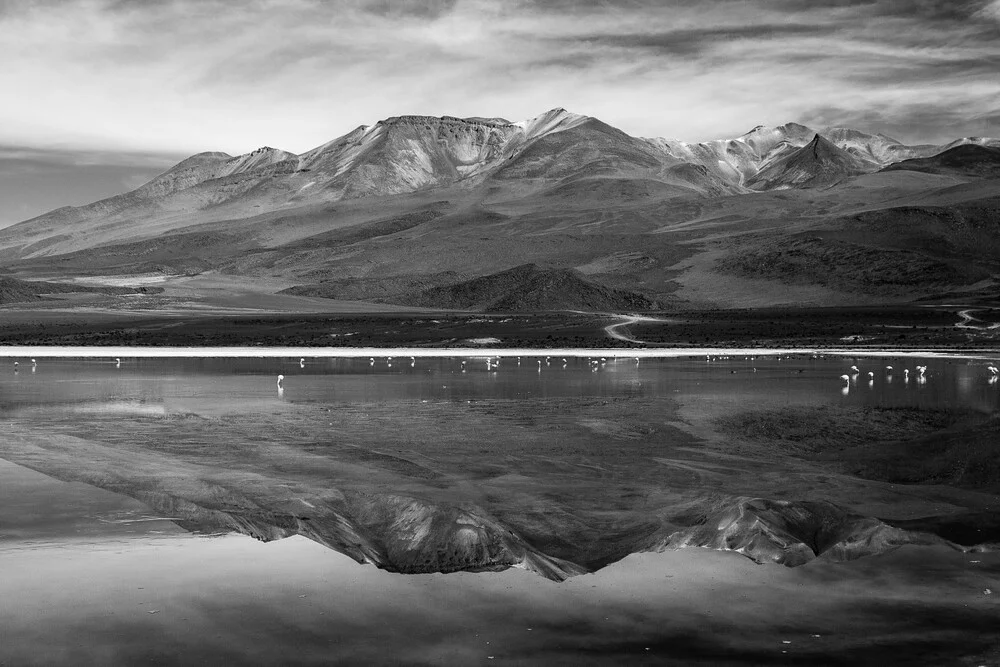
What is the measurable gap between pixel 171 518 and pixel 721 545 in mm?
7189

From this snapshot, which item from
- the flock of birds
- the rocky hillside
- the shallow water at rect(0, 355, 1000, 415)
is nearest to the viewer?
the shallow water at rect(0, 355, 1000, 415)

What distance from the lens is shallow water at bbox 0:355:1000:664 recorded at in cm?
947

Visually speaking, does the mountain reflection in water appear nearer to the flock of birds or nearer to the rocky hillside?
the flock of birds

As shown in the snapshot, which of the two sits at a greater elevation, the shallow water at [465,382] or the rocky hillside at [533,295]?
the rocky hillside at [533,295]

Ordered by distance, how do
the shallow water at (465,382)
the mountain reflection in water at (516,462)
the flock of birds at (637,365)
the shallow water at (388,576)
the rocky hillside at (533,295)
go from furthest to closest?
1. the rocky hillside at (533,295)
2. the flock of birds at (637,365)
3. the shallow water at (465,382)
4. the mountain reflection in water at (516,462)
5. the shallow water at (388,576)

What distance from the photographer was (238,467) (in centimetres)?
1891

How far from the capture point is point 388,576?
11.7m

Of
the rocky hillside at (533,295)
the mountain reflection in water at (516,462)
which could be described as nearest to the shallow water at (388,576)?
the mountain reflection in water at (516,462)

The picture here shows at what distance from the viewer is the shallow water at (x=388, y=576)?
9469mm

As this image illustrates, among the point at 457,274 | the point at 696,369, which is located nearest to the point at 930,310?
the point at 696,369

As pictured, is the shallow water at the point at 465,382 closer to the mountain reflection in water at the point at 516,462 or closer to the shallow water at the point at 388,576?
the mountain reflection in water at the point at 516,462

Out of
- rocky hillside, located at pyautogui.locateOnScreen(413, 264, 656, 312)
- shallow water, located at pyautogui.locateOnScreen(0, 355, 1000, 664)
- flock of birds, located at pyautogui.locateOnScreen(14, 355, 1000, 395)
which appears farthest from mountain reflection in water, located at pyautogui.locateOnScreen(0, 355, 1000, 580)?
rocky hillside, located at pyautogui.locateOnScreen(413, 264, 656, 312)

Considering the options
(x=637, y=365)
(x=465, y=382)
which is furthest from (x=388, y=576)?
(x=637, y=365)

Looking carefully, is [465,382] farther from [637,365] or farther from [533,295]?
[533,295]
